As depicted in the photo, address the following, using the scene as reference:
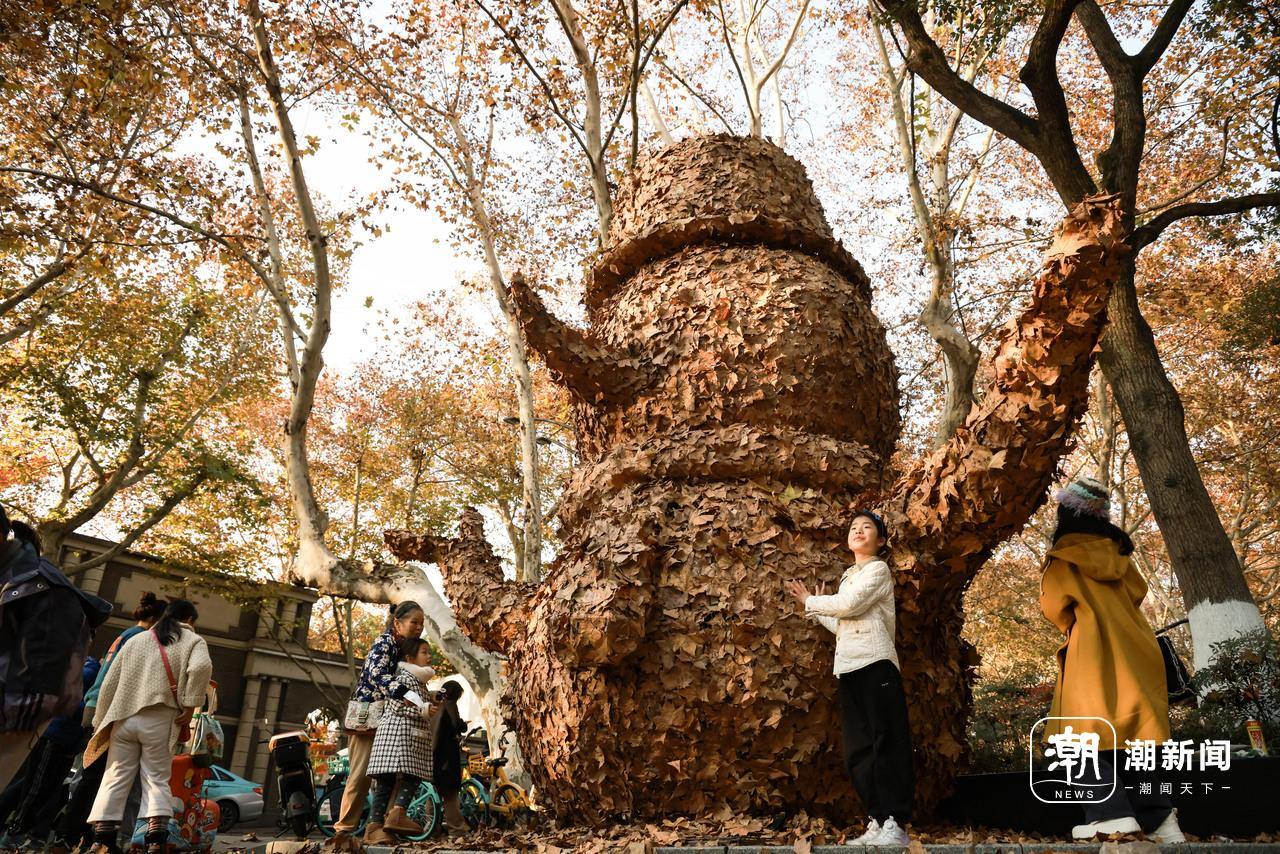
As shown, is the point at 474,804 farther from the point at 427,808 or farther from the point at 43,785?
the point at 43,785

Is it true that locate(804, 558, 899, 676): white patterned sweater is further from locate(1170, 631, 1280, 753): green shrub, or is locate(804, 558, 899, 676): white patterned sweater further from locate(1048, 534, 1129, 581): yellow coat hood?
locate(1170, 631, 1280, 753): green shrub

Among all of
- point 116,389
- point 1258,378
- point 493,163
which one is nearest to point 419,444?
point 116,389

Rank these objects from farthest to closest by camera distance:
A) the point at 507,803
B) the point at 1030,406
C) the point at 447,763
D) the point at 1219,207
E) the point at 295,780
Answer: the point at 507,803 → the point at 295,780 → the point at 1219,207 → the point at 447,763 → the point at 1030,406

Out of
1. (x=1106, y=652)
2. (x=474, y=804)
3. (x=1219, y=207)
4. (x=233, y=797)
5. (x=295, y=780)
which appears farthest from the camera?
(x=233, y=797)

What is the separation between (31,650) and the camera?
3289mm

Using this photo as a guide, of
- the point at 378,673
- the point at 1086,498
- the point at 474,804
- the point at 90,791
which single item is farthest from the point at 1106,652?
the point at 474,804

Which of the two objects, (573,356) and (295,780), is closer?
(573,356)

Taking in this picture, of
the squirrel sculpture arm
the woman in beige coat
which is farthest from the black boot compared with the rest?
the squirrel sculpture arm

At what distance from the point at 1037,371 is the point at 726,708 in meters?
1.71

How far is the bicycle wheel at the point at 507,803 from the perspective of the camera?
9.06 meters

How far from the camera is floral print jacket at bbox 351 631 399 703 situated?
16.7 ft

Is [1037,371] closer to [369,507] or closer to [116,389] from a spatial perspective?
[116,389]

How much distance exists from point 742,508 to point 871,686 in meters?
0.87

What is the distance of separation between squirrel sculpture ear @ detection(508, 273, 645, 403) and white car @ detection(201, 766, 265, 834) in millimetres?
14273
